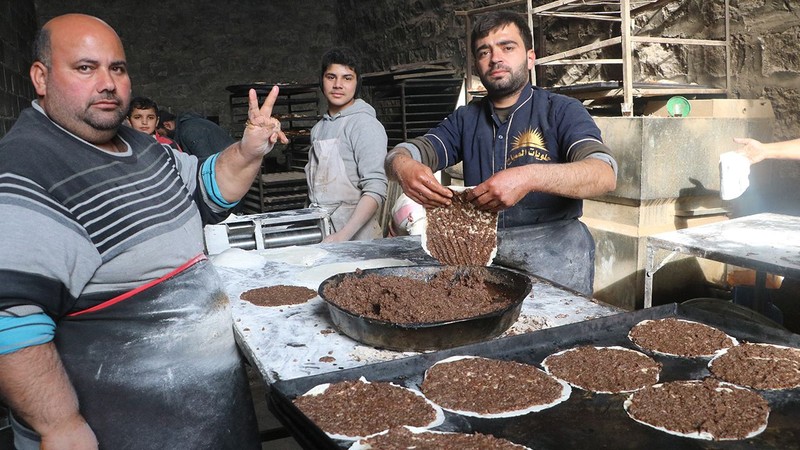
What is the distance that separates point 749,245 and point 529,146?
1.10m

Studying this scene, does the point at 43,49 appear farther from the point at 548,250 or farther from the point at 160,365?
the point at 548,250

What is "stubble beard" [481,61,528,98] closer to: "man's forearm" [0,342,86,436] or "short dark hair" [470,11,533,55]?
"short dark hair" [470,11,533,55]

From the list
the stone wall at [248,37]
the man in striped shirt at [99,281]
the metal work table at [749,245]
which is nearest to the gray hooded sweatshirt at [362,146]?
the metal work table at [749,245]

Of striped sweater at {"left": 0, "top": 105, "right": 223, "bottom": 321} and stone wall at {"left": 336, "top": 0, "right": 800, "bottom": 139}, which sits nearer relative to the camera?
striped sweater at {"left": 0, "top": 105, "right": 223, "bottom": 321}

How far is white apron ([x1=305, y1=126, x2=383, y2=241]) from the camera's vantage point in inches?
146

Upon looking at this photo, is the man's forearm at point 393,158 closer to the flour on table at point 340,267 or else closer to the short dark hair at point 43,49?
the flour on table at point 340,267

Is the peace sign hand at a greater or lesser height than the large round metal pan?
greater

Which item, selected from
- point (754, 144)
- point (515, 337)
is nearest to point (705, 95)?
point (754, 144)

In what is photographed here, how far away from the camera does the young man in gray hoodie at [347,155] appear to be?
3562 millimetres

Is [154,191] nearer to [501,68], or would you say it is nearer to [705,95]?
[501,68]

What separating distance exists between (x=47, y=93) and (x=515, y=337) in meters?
1.36

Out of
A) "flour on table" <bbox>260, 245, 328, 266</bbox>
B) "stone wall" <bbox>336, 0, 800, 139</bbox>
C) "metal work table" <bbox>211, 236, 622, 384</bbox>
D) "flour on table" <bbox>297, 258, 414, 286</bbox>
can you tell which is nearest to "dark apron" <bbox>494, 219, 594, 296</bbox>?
"metal work table" <bbox>211, 236, 622, 384</bbox>

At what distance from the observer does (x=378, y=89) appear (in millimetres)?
6633

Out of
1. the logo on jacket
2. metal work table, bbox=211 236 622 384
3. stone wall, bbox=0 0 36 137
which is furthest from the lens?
stone wall, bbox=0 0 36 137
